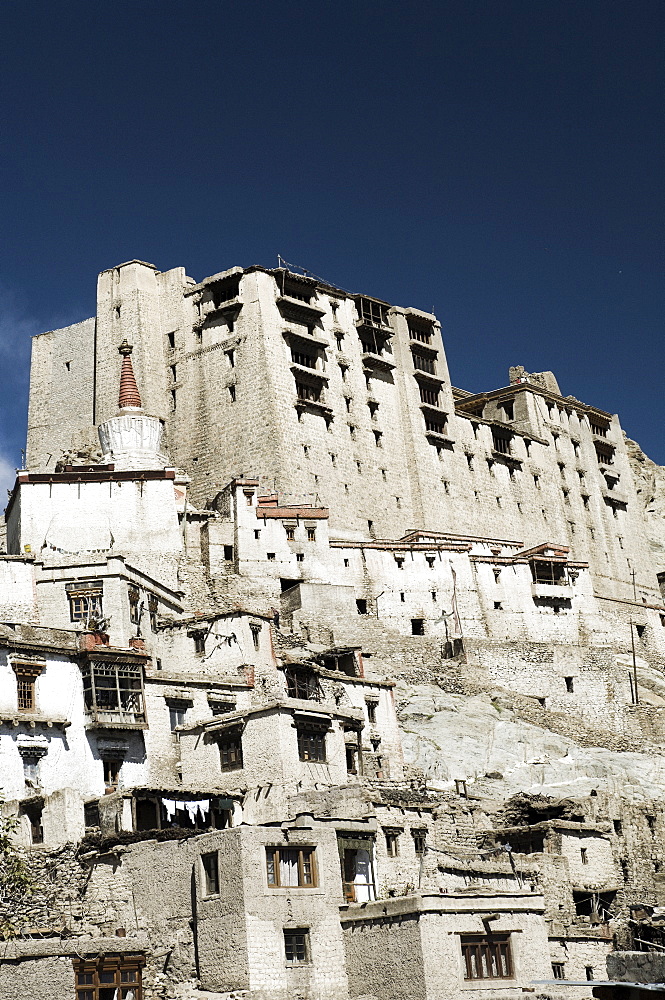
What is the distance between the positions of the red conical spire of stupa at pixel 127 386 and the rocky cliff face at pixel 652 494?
44.4 meters

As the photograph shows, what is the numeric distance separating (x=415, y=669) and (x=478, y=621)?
7330mm

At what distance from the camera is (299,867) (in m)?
34.8

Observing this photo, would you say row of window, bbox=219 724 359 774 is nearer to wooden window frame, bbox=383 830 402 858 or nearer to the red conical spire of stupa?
wooden window frame, bbox=383 830 402 858

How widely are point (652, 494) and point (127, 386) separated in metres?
48.8

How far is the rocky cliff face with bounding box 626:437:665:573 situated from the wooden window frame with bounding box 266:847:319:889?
71737 millimetres

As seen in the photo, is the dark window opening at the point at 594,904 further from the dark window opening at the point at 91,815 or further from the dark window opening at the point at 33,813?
the dark window opening at the point at 33,813

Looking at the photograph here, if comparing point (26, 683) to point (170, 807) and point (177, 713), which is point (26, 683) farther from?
point (170, 807)

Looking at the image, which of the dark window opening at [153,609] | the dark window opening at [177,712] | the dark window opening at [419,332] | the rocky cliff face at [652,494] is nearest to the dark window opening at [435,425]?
the dark window opening at [419,332]

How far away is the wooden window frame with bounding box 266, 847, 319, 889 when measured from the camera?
112 feet

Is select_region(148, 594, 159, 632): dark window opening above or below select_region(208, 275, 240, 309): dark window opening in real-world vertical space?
below

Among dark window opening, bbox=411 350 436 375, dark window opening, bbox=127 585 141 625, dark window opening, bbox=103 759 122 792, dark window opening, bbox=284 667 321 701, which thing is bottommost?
dark window opening, bbox=103 759 122 792

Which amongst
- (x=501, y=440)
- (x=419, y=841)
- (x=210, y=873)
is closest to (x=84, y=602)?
(x=419, y=841)

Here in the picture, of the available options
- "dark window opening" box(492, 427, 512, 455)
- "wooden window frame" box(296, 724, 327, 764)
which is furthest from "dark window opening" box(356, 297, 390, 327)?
"wooden window frame" box(296, 724, 327, 764)

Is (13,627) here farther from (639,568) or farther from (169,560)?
(639,568)
